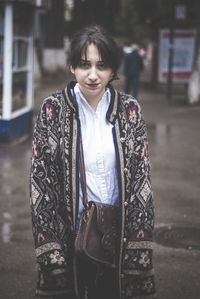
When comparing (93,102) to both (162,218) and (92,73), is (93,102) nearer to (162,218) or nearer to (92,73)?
(92,73)

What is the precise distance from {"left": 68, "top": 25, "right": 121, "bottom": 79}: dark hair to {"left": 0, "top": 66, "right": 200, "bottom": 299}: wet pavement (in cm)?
208

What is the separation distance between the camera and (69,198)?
250 centimetres

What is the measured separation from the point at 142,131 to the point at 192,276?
82.0 inches

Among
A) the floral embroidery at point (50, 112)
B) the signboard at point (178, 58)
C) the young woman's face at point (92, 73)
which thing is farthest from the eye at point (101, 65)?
the signboard at point (178, 58)

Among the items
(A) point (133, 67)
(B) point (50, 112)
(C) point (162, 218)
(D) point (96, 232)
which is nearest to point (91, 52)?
(B) point (50, 112)

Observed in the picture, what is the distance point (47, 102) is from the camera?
8.36 feet

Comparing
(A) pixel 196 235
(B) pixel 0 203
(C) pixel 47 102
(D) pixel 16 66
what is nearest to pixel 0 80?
(D) pixel 16 66

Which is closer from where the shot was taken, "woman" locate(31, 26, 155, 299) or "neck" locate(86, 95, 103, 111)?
"woman" locate(31, 26, 155, 299)

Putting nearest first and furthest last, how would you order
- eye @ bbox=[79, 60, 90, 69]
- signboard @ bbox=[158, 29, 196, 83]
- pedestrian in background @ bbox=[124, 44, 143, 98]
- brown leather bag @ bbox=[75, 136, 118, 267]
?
brown leather bag @ bbox=[75, 136, 118, 267] → eye @ bbox=[79, 60, 90, 69] → pedestrian in background @ bbox=[124, 44, 143, 98] → signboard @ bbox=[158, 29, 196, 83]

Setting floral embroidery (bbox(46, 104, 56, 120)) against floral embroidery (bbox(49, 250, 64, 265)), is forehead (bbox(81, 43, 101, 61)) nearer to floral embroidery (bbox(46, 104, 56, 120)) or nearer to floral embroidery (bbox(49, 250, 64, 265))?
floral embroidery (bbox(46, 104, 56, 120))

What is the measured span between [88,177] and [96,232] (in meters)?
0.26

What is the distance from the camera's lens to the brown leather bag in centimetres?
240

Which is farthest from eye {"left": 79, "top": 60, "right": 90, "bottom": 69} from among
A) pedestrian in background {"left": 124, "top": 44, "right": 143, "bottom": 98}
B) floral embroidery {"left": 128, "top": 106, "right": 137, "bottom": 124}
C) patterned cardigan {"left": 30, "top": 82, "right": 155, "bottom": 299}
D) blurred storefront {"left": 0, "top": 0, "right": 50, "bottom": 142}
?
pedestrian in background {"left": 124, "top": 44, "right": 143, "bottom": 98}

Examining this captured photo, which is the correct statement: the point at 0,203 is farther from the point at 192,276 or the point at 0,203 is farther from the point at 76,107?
the point at 76,107
